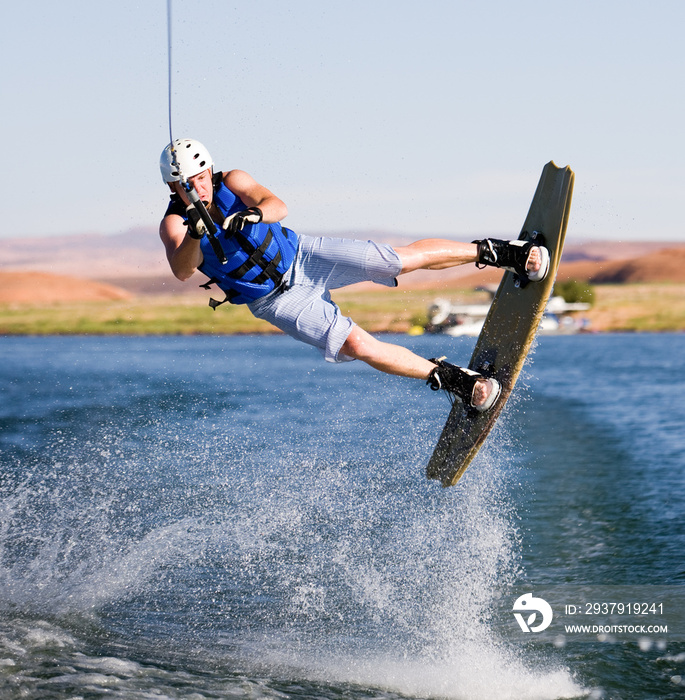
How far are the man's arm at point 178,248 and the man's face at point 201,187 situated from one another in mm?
158

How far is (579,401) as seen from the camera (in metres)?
19.5

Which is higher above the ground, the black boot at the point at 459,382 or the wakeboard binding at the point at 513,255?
the wakeboard binding at the point at 513,255

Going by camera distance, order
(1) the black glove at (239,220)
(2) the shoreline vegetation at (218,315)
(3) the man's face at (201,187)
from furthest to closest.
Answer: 1. (2) the shoreline vegetation at (218,315)
2. (3) the man's face at (201,187)
3. (1) the black glove at (239,220)

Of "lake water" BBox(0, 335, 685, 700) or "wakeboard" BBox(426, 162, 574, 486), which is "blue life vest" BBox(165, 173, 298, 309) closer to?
"wakeboard" BBox(426, 162, 574, 486)

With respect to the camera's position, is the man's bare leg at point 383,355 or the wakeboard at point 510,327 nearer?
the man's bare leg at point 383,355

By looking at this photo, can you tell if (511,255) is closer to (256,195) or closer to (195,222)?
(256,195)

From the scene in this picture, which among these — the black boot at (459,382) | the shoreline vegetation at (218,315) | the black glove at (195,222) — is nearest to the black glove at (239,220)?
the black glove at (195,222)

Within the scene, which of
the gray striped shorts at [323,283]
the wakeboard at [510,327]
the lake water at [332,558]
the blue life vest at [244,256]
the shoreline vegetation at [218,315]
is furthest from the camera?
the shoreline vegetation at [218,315]

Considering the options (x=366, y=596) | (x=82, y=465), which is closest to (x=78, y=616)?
(x=366, y=596)

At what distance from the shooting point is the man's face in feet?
16.5

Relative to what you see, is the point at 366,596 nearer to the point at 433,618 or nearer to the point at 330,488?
the point at 433,618

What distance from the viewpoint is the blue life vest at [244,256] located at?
5.29 m

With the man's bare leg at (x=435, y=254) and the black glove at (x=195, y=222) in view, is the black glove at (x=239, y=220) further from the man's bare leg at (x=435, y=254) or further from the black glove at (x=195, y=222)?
the man's bare leg at (x=435, y=254)

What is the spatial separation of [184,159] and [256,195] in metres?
0.48
